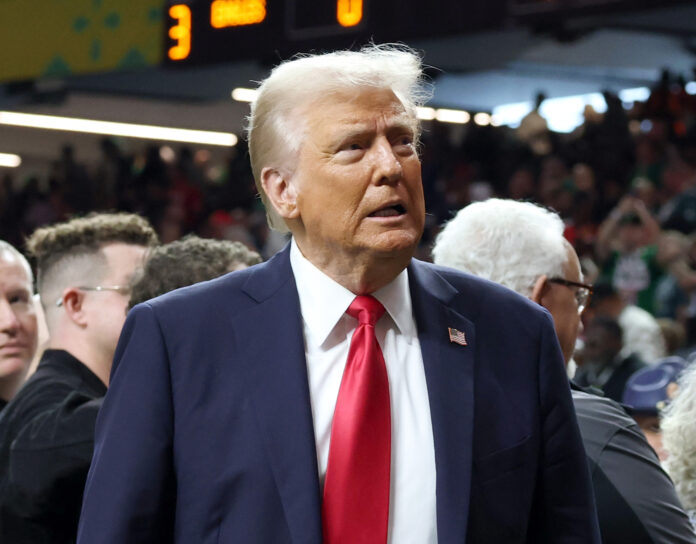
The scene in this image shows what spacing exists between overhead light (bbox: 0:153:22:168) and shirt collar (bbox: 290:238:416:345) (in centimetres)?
1599

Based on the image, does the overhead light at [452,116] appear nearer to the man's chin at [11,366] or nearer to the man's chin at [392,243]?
the man's chin at [11,366]

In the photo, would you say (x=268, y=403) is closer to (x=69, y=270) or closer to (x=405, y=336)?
(x=405, y=336)

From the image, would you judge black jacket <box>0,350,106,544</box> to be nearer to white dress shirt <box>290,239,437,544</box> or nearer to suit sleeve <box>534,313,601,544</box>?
white dress shirt <box>290,239,437,544</box>

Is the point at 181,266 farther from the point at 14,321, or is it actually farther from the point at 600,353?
the point at 600,353

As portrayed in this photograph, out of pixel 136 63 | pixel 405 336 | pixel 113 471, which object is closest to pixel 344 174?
pixel 405 336

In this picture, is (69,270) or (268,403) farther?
(69,270)

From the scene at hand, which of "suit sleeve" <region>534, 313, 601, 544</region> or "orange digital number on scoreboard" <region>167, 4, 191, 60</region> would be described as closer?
"suit sleeve" <region>534, 313, 601, 544</region>

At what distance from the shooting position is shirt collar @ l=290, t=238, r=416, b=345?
6.84ft

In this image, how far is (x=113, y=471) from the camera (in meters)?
1.97

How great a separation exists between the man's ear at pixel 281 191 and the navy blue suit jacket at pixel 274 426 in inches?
3.4

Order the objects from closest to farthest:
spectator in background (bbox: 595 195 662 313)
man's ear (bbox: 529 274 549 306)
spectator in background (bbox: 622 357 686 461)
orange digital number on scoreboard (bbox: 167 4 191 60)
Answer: man's ear (bbox: 529 274 549 306) < spectator in background (bbox: 622 357 686 461) < orange digital number on scoreboard (bbox: 167 4 191 60) < spectator in background (bbox: 595 195 662 313)

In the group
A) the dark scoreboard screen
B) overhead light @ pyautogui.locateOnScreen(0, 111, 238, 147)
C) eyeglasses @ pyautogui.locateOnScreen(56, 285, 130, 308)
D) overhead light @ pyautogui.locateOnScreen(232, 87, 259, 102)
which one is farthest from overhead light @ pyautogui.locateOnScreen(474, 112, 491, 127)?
eyeglasses @ pyautogui.locateOnScreen(56, 285, 130, 308)

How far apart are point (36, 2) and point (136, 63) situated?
5.66 ft

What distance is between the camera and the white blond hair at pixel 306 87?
208cm
